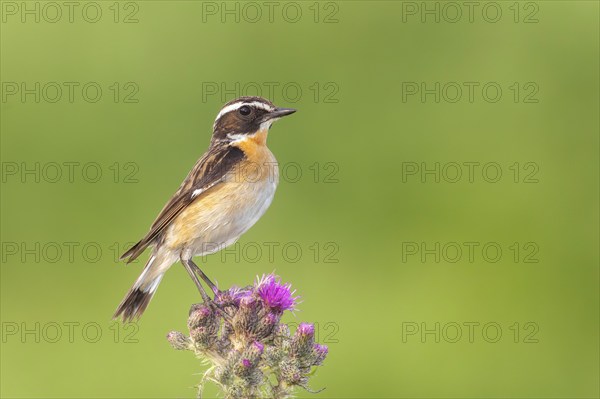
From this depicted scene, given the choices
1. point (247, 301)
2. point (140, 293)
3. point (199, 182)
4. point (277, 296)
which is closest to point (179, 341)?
point (247, 301)

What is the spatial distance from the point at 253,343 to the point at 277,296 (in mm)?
444

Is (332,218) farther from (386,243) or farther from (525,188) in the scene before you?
(525,188)

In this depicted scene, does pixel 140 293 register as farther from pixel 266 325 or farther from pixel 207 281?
pixel 266 325

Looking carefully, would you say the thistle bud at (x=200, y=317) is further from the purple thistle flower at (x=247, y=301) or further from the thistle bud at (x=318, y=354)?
the thistle bud at (x=318, y=354)

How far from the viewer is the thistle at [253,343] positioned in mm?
5832

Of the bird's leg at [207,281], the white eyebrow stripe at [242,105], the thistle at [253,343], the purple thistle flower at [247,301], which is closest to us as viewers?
the thistle at [253,343]

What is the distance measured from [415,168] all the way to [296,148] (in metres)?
1.75

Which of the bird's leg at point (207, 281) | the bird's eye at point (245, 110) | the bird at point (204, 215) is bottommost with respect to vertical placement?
the bird's leg at point (207, 281)

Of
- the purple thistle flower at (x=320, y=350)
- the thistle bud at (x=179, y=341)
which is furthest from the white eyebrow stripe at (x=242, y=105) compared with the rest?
the purple thistle flower at (x=320, y=350)

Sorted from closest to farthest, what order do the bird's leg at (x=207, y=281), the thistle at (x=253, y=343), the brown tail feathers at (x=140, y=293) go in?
1. the thistle at (x=253, y=343)
2. the bird's leg at (x=207, y=281)
3. the brown tail feathers at (x=140, y=293)

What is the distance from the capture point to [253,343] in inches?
240

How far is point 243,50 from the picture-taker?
15.6 m

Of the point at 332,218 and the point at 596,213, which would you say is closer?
the point at 332,218

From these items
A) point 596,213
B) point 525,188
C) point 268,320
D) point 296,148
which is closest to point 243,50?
point 296,148
